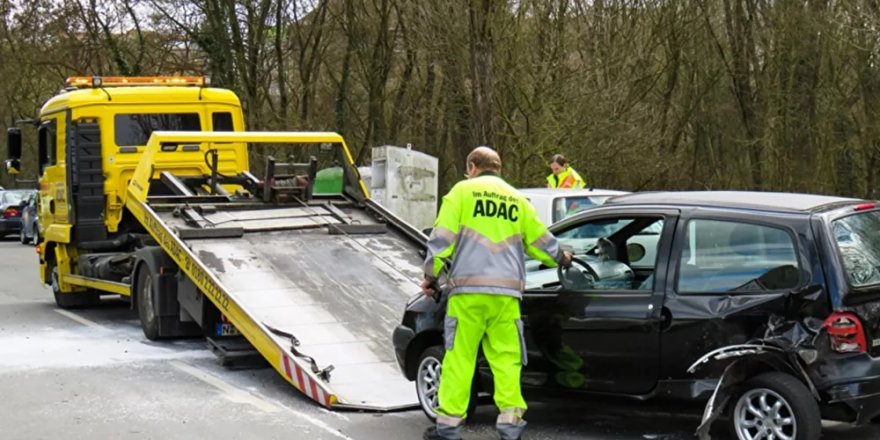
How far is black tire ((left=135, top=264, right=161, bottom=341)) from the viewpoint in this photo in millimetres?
10867

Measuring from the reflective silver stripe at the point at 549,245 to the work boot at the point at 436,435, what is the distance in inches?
47.8

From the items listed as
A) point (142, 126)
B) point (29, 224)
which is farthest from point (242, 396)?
point (29, 224)

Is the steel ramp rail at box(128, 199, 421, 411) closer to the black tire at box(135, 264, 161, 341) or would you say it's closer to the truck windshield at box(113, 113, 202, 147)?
the black tire at box(135, 264, 161, 341)

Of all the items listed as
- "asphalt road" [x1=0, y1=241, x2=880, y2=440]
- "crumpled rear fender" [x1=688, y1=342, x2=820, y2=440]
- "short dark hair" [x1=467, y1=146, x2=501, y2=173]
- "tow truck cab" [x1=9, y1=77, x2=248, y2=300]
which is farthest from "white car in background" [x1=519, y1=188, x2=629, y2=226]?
"crumpled rear fender" [x1=688, y1=342, x2=820, y2=440]

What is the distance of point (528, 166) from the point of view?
822 inches

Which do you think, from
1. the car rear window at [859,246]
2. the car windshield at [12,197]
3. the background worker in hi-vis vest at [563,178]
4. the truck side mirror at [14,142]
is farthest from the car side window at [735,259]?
the car windshield at [12,197]

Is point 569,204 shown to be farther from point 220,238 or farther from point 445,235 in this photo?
point 445,235

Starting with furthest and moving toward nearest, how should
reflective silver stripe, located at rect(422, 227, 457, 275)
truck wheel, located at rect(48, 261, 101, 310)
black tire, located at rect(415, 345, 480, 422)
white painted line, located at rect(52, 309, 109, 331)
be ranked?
truck wheel, located at rect(48, 261, 101, 310) < white painted line, located at rect(52, 309, 109, 331) < black tire, located at rect(415, 345, 480, 422) < reflective silver stripe, located at rect(422, 227, 457, 275)

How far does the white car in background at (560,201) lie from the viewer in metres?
12.5

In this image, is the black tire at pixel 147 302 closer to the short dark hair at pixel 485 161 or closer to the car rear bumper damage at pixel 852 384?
the short dark hair at pixel 485 161

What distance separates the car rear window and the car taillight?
19cm

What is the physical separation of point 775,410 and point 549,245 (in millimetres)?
1615

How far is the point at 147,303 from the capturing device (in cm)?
1116

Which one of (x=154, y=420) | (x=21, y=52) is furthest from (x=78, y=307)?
(x=21, y=52)
